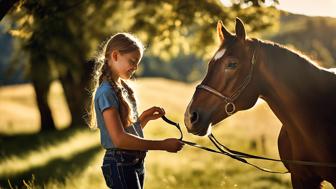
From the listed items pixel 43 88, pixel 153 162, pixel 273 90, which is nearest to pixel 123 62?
pixel 273 90

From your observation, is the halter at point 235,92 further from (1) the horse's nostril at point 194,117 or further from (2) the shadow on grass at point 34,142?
(2) the shadow on grass at point 34,142

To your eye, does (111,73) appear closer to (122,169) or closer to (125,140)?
(125,140)

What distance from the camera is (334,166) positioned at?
174 inches

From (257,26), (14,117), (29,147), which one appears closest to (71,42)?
(29,147)

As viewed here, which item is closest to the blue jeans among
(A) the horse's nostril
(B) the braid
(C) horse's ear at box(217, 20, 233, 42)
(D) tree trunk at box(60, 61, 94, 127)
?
(B) the braid

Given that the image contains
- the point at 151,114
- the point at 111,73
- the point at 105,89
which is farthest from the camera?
the point at 151,114

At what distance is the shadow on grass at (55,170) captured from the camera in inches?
463

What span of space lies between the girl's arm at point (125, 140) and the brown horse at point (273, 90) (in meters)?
0.41

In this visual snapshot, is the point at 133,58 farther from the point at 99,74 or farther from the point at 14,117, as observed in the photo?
the point at 14,117

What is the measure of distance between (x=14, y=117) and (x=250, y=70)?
39.1 meters

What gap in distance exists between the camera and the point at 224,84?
14.8 ft

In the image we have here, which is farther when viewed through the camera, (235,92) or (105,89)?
(235,92)

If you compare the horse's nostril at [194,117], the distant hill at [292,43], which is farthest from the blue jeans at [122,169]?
the distant hill at [292,43]

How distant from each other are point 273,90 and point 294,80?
0.65ft
